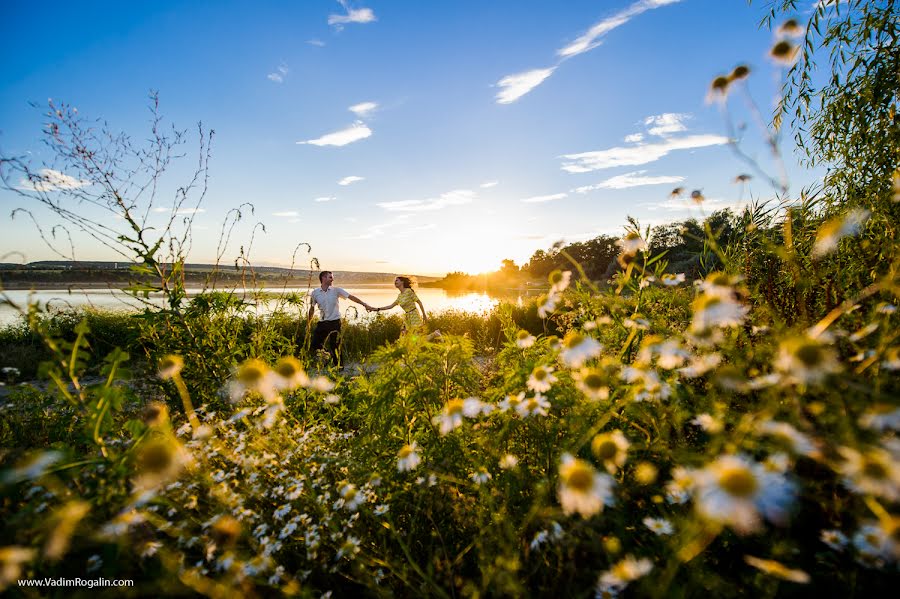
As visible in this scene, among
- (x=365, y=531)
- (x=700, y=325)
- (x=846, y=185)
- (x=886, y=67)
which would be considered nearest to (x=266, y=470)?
(x=365, y=531)

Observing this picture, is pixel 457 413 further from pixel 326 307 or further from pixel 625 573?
pixel 326 307

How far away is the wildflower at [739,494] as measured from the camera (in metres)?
0.77

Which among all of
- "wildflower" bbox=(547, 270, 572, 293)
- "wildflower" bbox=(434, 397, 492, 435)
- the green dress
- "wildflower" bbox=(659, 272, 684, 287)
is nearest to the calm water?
the green dress

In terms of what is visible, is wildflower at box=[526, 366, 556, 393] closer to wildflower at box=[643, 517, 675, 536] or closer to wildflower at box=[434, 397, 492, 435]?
wildflower at box=[434, 397, 492, 435]

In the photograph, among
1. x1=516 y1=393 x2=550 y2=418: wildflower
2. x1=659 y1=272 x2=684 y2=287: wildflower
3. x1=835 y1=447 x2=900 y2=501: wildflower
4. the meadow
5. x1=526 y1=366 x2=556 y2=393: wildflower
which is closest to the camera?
x1=835 y1=447 x2=900 y2=501: wildflower

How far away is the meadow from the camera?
939mm

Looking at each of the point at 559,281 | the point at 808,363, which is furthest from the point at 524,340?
the point at 808,363

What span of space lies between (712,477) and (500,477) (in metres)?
0.98

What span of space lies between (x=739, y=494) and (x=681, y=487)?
541mm

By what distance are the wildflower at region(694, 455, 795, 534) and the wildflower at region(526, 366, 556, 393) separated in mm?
837

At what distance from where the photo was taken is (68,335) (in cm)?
875

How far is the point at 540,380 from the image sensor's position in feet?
5.59

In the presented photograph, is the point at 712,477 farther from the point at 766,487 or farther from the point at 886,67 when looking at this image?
the point at 886,67

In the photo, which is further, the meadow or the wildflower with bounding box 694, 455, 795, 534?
the meadow
